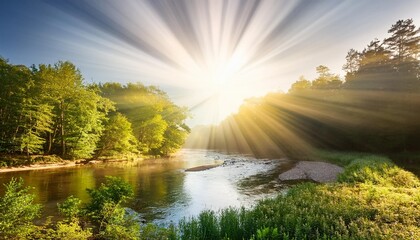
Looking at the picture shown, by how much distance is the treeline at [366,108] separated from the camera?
57438 mm

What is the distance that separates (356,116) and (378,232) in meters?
64.3

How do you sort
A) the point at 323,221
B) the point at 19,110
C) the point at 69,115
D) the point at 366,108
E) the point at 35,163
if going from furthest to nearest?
the point at 366,108
the point at 69,115
the point at 35,163
the point at 19,110
the point at 323,221

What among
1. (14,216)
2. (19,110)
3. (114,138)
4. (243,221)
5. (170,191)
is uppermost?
(19,110)

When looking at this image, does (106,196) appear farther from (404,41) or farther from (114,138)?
(404,41)

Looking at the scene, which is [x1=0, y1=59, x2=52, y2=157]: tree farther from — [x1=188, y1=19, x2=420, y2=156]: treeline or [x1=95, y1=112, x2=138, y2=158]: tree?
[x1=188, y1=19, x2=420, y2=156]: treeline

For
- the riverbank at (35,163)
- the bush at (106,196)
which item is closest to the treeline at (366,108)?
the riverbank at (35,163)

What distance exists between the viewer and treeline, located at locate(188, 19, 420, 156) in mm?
57438

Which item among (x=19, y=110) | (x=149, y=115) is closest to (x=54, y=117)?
(x=19, y=110)

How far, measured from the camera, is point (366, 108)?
63312 mm

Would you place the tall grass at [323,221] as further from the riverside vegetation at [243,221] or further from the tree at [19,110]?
the tree at [19,110]

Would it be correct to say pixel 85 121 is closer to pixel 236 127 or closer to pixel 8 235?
pixel 8 235

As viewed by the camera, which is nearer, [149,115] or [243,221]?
[243,221]

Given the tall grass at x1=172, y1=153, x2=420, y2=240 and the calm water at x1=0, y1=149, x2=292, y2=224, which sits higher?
the tall grass at x1=172, y1=153, x2=420, y2=240

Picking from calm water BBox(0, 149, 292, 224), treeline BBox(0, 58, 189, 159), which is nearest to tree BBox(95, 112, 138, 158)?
treeline BBox(0, 58, 189, 159)
